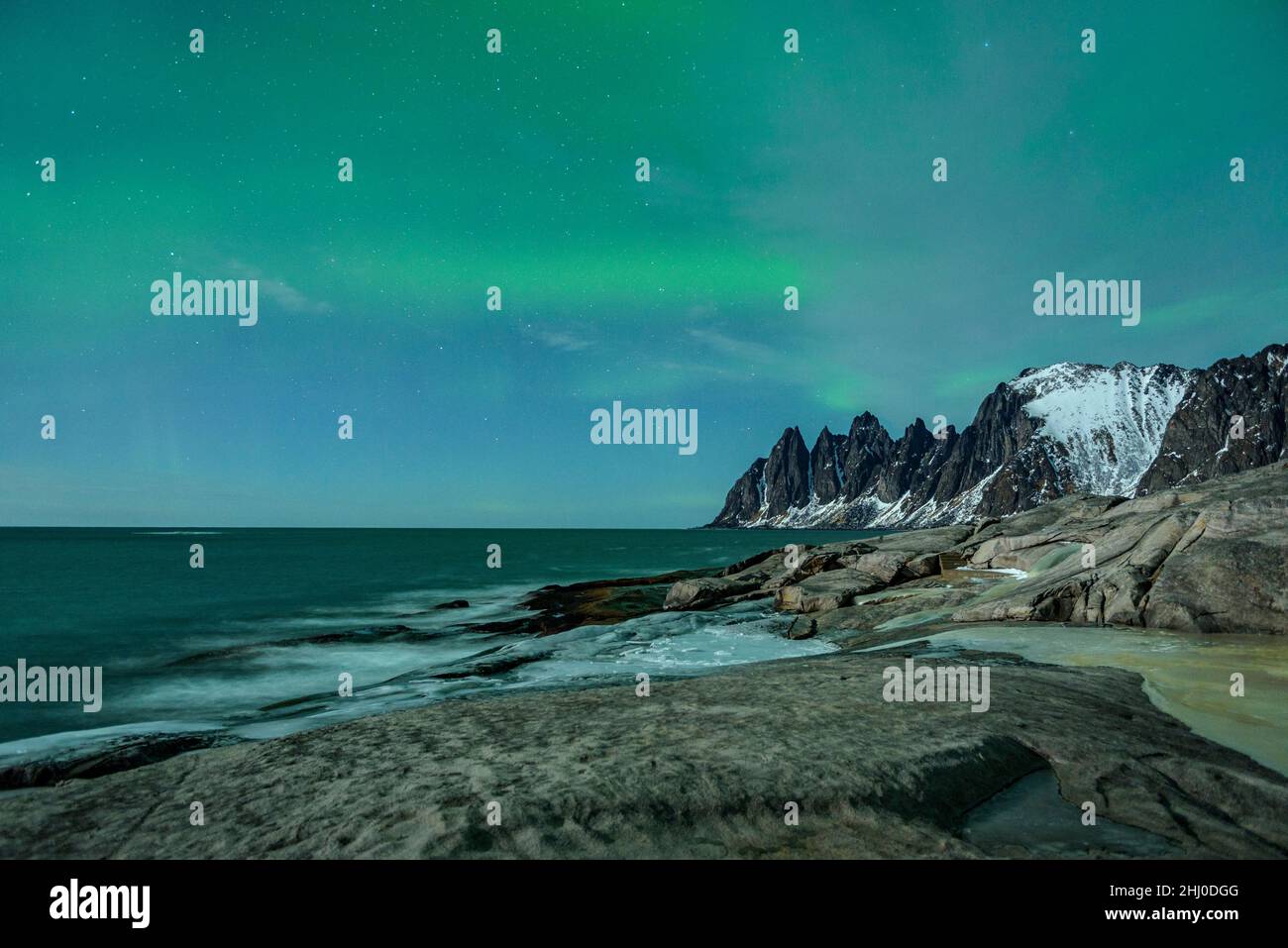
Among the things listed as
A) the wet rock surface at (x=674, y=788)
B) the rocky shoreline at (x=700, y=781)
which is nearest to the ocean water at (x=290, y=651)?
the rocky shoreline at (x=700, y=781)

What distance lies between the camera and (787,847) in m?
4.93

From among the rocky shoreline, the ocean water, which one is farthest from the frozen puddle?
the ocean water

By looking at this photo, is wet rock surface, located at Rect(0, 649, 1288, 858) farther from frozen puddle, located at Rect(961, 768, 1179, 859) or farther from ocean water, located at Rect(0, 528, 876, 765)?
ocean water, located at Rect(0, 528, 876, 765)

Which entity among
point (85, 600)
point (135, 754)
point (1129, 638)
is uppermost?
point (1129, 638)

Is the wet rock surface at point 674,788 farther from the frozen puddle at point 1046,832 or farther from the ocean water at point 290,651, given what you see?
the ocean water at point 290,651

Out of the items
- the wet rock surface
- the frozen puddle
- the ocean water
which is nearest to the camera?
the frozen puddle

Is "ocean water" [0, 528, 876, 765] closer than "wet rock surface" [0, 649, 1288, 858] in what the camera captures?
No

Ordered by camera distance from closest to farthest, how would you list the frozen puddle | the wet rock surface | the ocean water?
the frozen puddle
the wet rock surface
the ocean water

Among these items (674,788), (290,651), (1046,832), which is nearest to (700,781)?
(674,788)
